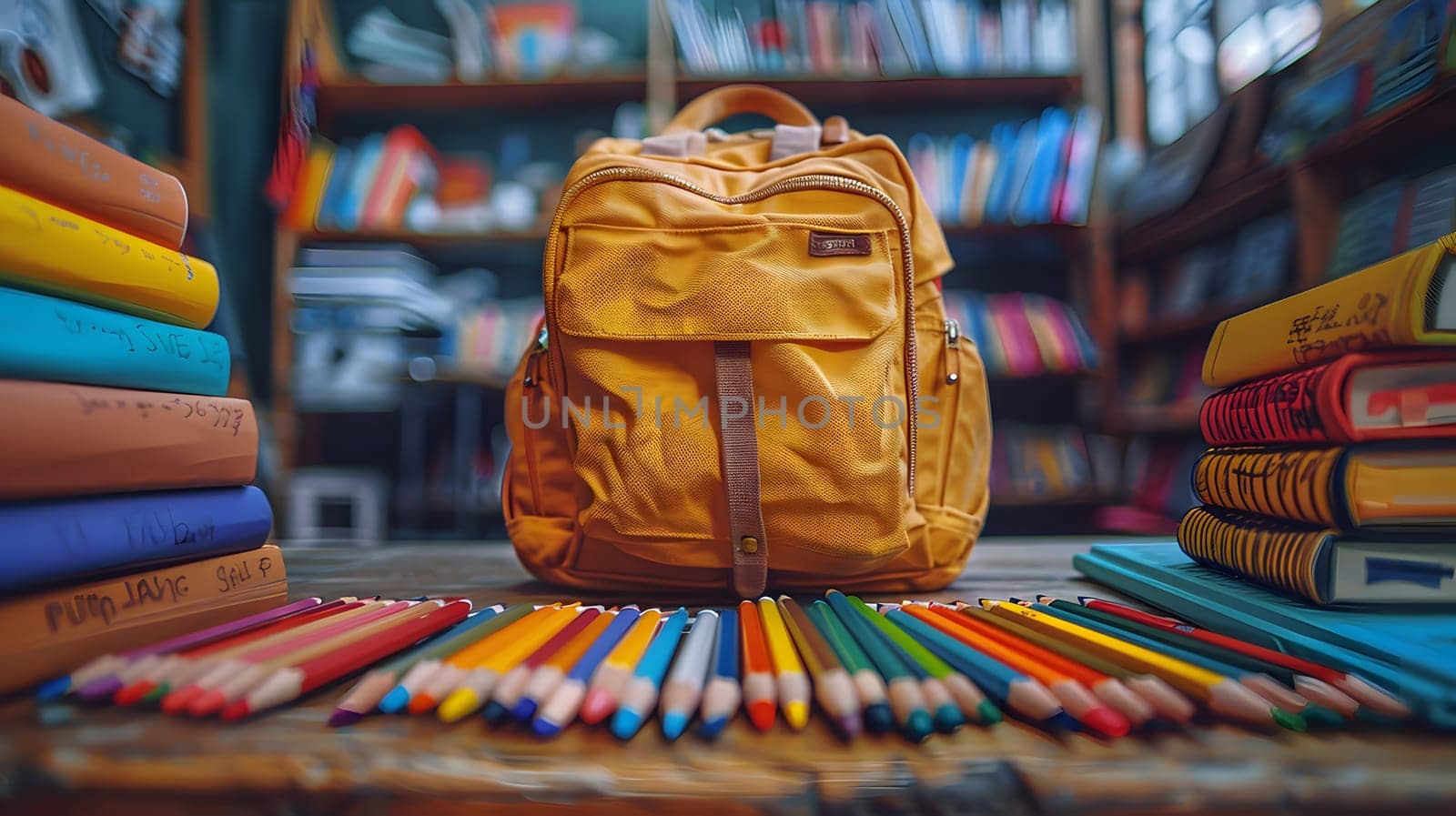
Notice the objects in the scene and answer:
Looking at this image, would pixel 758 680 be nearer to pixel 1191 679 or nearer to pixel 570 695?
pixel 570 695

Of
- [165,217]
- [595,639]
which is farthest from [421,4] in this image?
[595,639]

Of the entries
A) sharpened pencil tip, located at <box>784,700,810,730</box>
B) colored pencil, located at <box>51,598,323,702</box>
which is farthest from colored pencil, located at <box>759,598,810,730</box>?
colored pencil, located at <box>51,598,323,702</box>

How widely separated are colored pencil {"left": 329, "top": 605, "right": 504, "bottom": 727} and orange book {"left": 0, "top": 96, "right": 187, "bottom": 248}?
1.06 ft

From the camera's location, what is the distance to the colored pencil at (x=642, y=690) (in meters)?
0.28

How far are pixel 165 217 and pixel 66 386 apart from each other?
6.0 inches

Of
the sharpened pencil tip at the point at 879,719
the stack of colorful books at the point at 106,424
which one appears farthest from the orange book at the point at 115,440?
the sharpened pencil tip at the point at 879,719

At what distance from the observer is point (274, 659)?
1.07 feet

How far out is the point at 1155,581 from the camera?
541mm

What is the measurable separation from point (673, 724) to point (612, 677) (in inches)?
1.8

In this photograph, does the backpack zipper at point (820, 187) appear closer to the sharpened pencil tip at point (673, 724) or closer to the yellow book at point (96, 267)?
the yellow book at point (96, 267)

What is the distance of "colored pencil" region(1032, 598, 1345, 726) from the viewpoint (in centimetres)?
29

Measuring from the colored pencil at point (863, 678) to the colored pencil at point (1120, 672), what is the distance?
97 millimetres

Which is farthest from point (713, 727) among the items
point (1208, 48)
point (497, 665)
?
point (1208, 48)

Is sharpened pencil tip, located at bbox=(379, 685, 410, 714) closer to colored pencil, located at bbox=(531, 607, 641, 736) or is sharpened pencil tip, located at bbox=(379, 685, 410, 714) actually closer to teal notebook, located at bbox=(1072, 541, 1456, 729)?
colored pencil, located at bbox=(531, 607, 641, 736)
